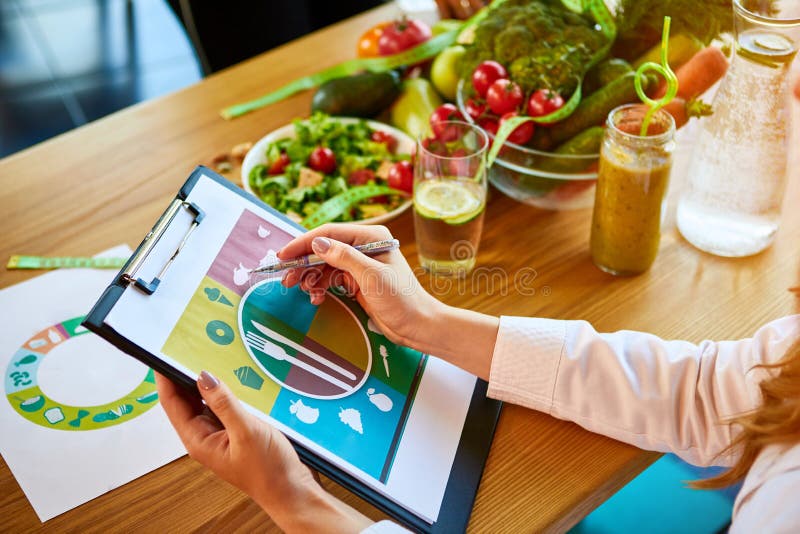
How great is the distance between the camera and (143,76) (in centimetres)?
315

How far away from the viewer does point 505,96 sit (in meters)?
1.17

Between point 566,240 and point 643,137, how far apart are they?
0.26 meters

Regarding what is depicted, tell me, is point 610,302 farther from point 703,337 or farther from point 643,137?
point 643,137

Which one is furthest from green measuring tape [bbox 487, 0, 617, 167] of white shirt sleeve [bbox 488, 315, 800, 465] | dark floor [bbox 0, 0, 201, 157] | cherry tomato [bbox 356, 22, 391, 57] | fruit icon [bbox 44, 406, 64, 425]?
dark floor [bbox 0, 0, 201, 157]

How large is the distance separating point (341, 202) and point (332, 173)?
0.14 meters

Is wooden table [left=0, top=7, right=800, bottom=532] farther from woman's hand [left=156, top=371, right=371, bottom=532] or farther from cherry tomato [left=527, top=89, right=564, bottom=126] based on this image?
cherry tomato [left=527, top=89, right=564, bottom=126]

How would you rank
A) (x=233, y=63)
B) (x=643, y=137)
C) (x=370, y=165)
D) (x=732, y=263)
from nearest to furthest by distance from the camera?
(x=643, y=137) → (x=732, y=263) → (x=370, y=165) → (x=233, y=63)

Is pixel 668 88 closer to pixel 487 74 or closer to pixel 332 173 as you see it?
pixel 487 74

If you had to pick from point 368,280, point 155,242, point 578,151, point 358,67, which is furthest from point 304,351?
point 358,67

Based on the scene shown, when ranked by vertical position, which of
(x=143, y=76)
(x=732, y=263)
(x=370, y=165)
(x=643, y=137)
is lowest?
(x=143, y=76)

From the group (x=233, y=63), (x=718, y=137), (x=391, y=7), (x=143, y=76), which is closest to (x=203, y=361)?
(x=718, y=137)

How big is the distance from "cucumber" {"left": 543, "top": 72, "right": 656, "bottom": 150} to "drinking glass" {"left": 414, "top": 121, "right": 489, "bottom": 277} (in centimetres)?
18

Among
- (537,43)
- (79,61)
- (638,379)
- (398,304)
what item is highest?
(537,43)

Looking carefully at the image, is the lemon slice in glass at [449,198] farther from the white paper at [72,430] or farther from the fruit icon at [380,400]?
the white paper at [72,430]
